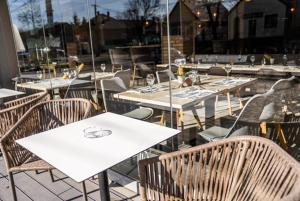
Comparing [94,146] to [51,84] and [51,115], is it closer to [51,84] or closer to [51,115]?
[51,115]

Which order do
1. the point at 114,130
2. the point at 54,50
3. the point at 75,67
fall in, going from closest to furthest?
the point at 114,130, the point at 75,67, the point at 54,50

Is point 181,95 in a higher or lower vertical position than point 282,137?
higher

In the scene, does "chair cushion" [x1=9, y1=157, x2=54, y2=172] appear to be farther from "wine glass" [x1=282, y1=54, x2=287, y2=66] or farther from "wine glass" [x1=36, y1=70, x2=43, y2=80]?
"wine glass" [x1=282, y1=54, x2=287, y2=66]

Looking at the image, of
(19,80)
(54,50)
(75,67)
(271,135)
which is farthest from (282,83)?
(19,80)

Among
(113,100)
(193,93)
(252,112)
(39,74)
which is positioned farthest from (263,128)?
(39,74)

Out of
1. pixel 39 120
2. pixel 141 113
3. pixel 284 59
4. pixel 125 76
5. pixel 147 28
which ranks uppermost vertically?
pixel 147 28

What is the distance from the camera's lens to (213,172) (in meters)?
1.48

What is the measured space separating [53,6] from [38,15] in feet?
1.37

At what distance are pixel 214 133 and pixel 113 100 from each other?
1333 millimetres

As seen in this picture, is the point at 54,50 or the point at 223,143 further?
the point at 54,50

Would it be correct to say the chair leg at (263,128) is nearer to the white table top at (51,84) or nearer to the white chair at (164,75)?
the white chair at (164,75)

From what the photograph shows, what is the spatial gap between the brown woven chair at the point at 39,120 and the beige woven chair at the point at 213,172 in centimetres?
95

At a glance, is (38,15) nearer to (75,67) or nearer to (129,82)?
(75,67)

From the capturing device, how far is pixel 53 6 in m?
4.15
